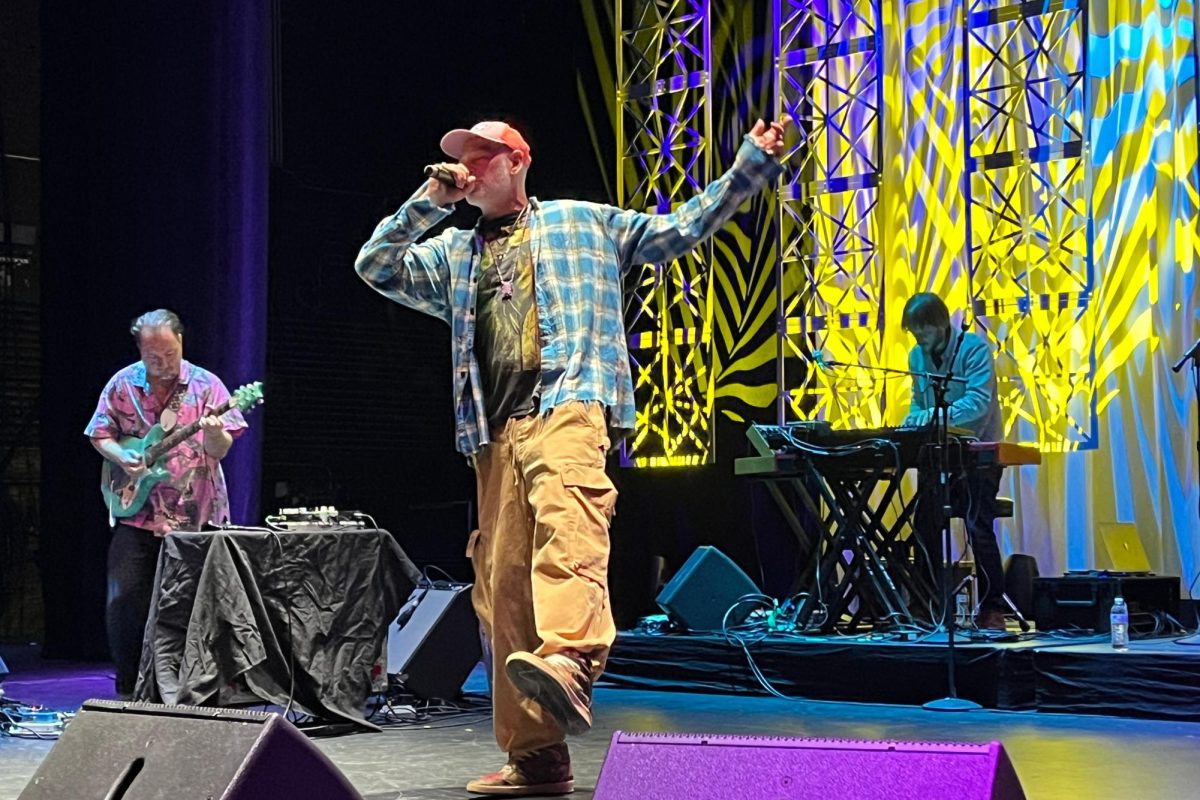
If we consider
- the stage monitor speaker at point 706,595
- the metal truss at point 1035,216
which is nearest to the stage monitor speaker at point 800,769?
the stage monitor speaker at point 706,595

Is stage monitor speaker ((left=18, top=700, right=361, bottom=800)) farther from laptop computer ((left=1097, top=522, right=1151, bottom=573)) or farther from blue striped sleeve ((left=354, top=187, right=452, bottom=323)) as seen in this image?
laptop computer ((left=1097, top=522, right=1151, bottom=573))

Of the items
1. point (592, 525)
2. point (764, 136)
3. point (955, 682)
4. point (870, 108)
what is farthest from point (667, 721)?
point (870, 108)

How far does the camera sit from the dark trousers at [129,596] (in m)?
6.39

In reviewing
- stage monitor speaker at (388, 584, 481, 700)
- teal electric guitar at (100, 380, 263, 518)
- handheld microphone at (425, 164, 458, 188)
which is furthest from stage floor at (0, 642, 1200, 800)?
handheld microphone at (425, 164, 458, 188)

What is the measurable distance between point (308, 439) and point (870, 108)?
13.3 ft

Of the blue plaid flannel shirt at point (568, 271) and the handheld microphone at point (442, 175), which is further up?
the handheld microphone at point (442, 175)

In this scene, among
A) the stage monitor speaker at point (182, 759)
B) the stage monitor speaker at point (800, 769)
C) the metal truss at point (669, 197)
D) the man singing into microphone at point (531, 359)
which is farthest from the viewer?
the metal truss at point (669, 197)

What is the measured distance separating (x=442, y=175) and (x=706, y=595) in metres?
3.93

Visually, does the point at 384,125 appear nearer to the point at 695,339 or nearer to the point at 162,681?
the point at 695,339

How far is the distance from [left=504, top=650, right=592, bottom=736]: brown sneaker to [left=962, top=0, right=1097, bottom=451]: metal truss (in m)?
5.25

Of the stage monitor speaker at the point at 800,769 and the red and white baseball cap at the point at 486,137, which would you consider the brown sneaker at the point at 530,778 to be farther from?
the stage monitor speaker at the point at 800,769

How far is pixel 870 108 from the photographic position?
9430 mm

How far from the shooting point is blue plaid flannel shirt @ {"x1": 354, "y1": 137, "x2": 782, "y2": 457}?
13.0ft

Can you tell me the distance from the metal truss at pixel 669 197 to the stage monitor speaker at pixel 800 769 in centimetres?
736
